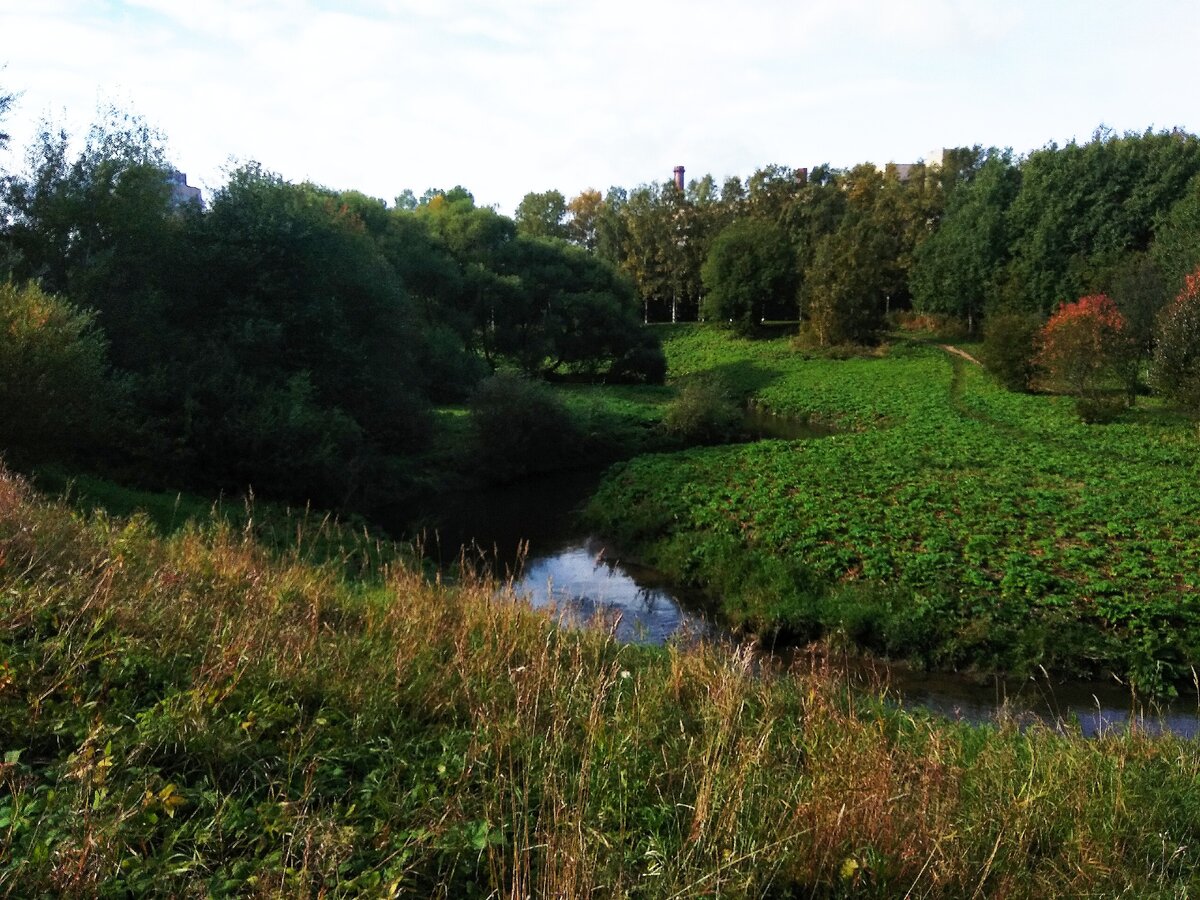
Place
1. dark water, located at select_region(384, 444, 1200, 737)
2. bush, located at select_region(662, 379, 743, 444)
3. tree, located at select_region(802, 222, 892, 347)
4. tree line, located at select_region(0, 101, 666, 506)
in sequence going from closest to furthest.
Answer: dark water, located at select_region(384, 444, 1200, 737) → tree line, located at select_region(0, 101, 666, 506) → bush, located at select_region(662, 379, 743, 444) → tree, located at select_region(802, 222, 892, 347)

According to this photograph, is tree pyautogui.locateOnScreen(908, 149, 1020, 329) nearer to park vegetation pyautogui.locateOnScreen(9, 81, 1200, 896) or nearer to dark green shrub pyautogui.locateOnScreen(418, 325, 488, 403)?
park vegetation pyautogui.locateOnScreen(9, 81, 1200, 896)

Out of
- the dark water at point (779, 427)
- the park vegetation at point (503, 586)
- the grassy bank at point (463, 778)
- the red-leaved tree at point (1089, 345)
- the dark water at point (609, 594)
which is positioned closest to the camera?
the grassy bank at point (463, 778)

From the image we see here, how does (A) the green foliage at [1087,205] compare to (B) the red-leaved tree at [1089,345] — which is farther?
(A) the green foliage at [1087,205]

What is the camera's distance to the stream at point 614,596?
978cm

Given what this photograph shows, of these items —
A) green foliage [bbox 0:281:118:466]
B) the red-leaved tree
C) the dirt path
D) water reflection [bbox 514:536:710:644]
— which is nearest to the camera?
water reflection [bbox 514:536:710:644]

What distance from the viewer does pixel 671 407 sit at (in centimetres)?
3391

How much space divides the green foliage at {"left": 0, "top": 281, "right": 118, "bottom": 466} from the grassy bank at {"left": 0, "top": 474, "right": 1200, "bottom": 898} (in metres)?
8.70

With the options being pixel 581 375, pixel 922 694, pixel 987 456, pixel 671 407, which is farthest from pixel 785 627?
pixel 581 375

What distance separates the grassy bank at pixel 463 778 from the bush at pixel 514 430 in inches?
811

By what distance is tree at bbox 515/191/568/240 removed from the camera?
80.4 metres

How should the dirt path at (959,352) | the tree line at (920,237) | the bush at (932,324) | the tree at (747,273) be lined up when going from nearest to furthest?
the tree line at (920,237), the dirt path at (959,352), the bush at (932,324), the tree at (747,273)

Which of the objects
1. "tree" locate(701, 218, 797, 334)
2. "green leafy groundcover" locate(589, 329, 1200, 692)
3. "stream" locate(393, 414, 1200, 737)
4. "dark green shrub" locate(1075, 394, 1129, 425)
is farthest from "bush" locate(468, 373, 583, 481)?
"tree" locate(701, 218, 797, 334)

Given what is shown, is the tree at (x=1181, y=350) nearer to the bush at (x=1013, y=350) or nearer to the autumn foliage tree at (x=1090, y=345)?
A: the autumn foliage tree at (x=1090, y=345)

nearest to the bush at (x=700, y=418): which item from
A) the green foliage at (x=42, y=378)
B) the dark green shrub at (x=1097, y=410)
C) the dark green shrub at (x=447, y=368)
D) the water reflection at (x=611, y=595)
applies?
the water reflection at (x=611, y=595)
